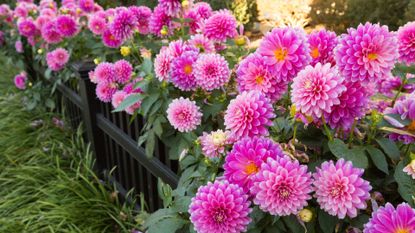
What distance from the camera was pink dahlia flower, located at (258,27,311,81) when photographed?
0.98m

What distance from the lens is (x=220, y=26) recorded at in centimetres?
157

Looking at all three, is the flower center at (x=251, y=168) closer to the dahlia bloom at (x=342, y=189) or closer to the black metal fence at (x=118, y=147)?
the dahlia bloom at (x=342, y=189)

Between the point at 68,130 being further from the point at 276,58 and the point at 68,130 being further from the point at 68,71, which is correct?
the point at 276,58

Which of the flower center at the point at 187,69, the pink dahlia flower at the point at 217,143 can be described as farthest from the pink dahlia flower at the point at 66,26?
the pink dahlia flower at the point at 217,143

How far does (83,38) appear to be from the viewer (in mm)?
2836

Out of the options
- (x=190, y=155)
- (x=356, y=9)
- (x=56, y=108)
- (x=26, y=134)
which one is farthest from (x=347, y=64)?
(x=356, y=9)

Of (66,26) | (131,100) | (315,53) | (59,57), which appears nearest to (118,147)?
(59,57)

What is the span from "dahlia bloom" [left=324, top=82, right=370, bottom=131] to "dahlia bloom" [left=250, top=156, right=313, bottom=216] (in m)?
0.14

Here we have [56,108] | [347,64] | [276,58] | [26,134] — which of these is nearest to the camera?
[347,64]

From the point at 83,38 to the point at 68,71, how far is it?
224 millimetres

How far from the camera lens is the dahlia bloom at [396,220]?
0.75 m

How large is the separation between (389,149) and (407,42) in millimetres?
264

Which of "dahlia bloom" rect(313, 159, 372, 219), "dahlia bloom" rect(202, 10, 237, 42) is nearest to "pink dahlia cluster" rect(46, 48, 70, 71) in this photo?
"dahlia bloom" rect(202, 10, 237, 42)

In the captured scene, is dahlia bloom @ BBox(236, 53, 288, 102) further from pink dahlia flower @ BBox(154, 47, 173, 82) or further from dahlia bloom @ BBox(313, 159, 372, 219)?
pink dahlia flower @ BBox(154, 47, 173, 82)
